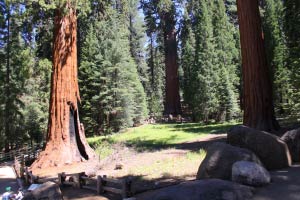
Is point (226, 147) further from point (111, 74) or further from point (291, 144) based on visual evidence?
point (111, 74)

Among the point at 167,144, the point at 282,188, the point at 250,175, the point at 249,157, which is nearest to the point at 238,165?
the point at 250,175

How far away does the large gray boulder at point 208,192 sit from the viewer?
19.6ft

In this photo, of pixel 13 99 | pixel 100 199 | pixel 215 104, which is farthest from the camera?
pixel 215 104

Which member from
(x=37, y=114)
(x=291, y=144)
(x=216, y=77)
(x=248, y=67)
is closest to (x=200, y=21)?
(x=216, y=77)

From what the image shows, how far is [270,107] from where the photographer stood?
13.0m

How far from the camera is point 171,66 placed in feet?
147

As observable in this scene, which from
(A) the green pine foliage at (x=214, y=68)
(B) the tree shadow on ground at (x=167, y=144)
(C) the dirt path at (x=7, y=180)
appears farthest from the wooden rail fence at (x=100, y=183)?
(A) the green pine foliage at (x=214, y=68)

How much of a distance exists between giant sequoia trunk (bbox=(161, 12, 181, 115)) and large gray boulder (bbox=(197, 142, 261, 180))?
1428 inches

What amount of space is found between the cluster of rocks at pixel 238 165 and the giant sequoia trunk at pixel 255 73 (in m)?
3.84

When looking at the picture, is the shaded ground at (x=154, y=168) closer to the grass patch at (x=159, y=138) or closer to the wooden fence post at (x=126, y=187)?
the wooden fence post at (x=126, y=187)

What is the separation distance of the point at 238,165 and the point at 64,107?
10578 mm

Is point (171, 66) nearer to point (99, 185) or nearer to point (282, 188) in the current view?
point (99, 185)

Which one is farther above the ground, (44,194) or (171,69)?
(171,69)

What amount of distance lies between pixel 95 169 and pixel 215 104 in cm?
2372
